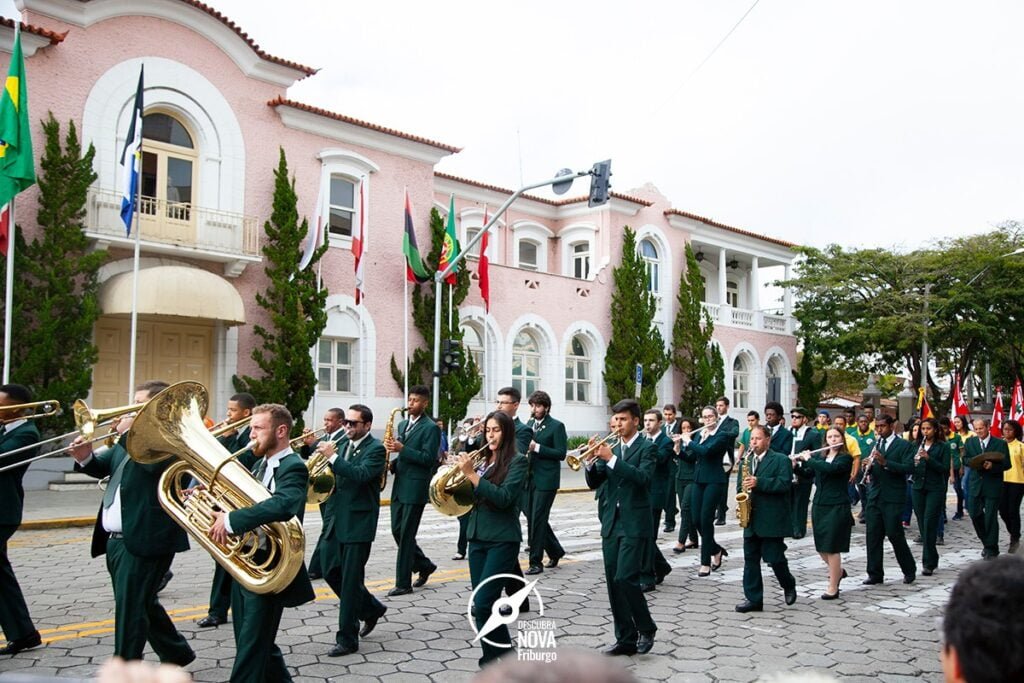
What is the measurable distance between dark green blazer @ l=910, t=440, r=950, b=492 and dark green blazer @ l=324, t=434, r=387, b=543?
25.9 ft

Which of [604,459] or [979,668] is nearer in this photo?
[979,668]

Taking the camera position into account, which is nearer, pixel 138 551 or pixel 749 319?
pixel 138 551

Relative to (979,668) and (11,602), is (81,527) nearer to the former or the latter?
(11,602)

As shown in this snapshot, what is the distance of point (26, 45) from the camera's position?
1797 centimetres

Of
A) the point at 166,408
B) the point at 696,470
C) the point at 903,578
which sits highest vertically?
the point at 166,408

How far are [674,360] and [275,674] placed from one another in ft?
94.1

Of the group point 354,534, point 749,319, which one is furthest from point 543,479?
point 749,319

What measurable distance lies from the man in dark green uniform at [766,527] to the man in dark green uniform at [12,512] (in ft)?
20.4

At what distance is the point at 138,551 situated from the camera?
5.60 meters

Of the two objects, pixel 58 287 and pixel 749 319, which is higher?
pixel 749 319

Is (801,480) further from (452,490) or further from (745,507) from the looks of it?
(452,490)

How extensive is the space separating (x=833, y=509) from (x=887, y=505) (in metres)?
1.41

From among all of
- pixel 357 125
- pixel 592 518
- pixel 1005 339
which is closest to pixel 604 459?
pixel 592 518

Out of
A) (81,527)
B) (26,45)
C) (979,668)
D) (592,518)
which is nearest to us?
(979,668)
